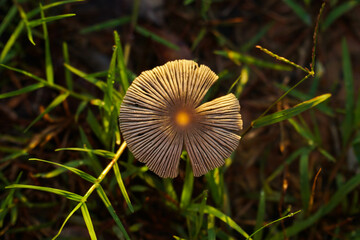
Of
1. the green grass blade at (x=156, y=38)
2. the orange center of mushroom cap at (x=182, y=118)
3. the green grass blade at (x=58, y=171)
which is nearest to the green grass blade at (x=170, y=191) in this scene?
the orange center of mushroom cap at (x=182, y=118)

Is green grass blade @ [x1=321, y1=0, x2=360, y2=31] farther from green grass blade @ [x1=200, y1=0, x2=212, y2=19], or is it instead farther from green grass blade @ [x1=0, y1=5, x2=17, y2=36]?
green grass blade @ [x1=0, y1=5, x2=17, y2=36]

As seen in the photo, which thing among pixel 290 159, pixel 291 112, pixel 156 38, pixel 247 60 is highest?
pixel 156 38

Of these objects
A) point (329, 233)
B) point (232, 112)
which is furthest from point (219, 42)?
point (329, 233)

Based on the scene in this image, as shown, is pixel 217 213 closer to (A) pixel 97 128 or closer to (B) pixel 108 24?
(A) pixel 97 128

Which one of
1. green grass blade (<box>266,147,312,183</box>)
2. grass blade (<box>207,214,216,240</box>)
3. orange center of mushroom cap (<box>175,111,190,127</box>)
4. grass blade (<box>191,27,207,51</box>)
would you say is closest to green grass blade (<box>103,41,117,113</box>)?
orange center of mushroom cap (<box>175,111,190,127</box>)

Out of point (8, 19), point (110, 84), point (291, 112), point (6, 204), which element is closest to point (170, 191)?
point (110, 84)

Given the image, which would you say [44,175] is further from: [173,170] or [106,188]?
[173,170]
